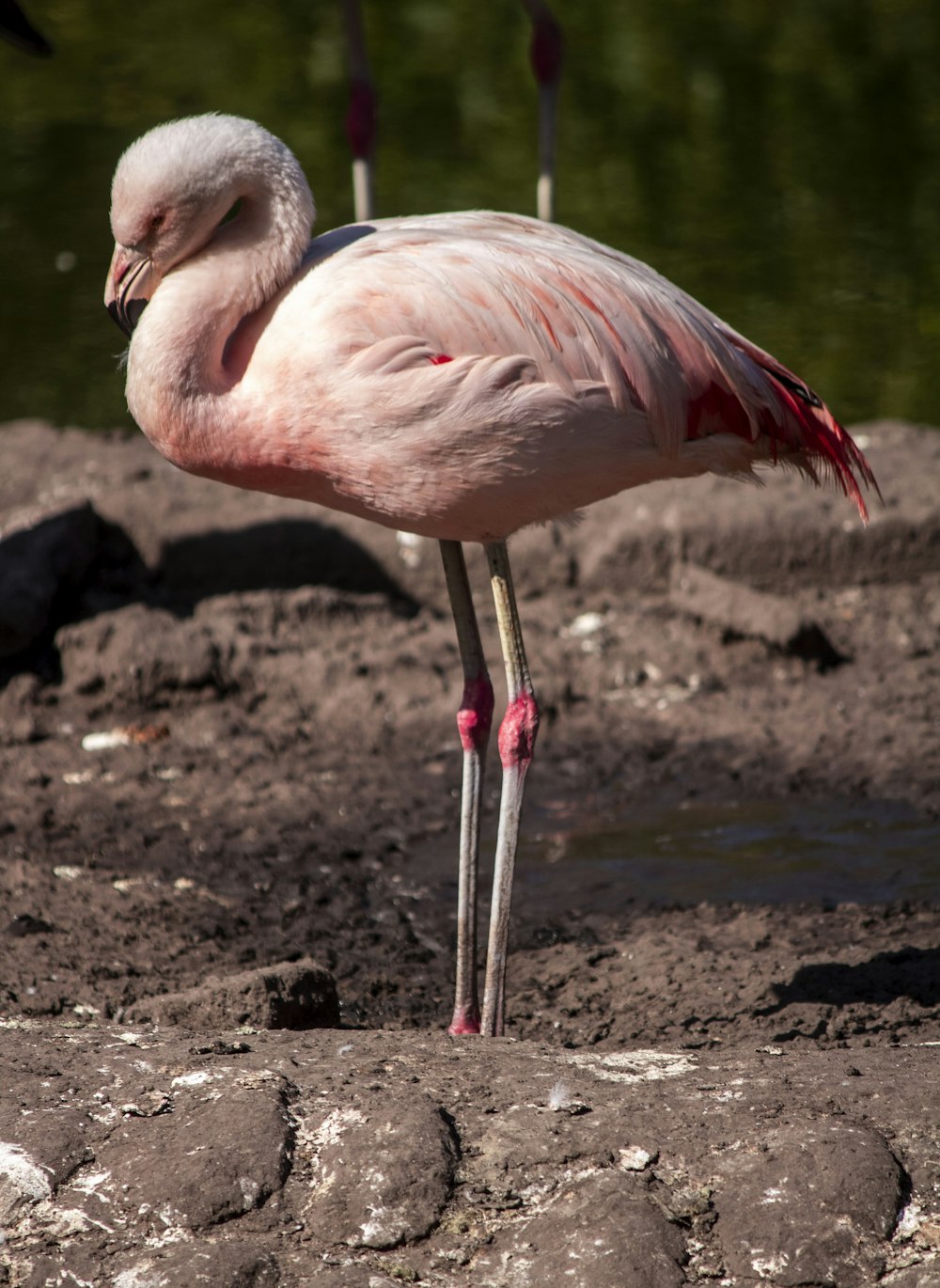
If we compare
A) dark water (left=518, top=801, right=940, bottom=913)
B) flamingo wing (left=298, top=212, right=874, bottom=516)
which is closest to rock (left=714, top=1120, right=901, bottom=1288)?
flamingo wing (left=298, top=212, right=874, bottom=516)

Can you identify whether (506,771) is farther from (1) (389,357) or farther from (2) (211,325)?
(2) (211,325)

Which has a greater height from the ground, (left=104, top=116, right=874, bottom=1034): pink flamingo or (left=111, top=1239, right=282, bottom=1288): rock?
(left=104, top=116, right=874, bottom=1034): pink flamingo

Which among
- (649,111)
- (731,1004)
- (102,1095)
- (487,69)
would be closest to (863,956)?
(731,1004)

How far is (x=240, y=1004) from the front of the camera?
3279 mm

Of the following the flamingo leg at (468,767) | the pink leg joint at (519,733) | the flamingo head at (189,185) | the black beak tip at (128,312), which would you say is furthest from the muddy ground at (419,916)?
the flamingo head at (189,185)

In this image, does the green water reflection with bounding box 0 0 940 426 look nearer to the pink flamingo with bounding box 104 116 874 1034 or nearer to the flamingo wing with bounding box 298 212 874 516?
the flamingo wing with bounding box 298 212 874 516

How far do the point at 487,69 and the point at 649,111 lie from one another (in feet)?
6.29

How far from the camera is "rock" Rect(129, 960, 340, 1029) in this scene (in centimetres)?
327

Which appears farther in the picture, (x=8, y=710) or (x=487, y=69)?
(x=487, y=69)

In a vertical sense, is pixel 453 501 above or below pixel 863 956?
above

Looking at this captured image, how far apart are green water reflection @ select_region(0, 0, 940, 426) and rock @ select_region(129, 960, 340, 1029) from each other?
5.25 meters

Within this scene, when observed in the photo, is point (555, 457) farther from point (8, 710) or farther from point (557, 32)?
point (557, 32)

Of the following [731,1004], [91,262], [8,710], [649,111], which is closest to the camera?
[731,1004]

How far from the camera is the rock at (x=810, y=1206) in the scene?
7.97ft
